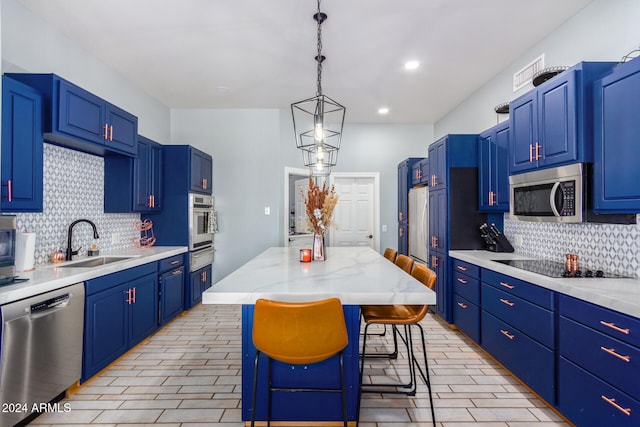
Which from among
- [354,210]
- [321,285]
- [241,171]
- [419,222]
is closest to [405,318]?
[321,285]

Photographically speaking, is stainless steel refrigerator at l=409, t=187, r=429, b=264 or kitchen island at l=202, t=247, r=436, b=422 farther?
stainless steel refrigerator at l=409, t=187, r=429, b=264

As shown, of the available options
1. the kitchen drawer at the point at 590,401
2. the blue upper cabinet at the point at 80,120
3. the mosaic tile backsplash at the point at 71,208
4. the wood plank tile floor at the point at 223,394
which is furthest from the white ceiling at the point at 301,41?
the wood plank tile floor at the point at 223,394

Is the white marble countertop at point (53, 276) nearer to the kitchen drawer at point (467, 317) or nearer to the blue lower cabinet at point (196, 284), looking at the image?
the blue lower cabinet at point (196, 284)

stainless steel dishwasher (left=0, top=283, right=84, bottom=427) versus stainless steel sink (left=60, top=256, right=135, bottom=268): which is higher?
stainless steel sink (left=60, top=256, right=135, bottom=268)

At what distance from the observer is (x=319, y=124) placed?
94.9 inches

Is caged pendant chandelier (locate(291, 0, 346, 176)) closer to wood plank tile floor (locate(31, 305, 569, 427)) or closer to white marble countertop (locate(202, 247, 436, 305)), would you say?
A: white marble countertop (locate(202, 247, 436, 305))

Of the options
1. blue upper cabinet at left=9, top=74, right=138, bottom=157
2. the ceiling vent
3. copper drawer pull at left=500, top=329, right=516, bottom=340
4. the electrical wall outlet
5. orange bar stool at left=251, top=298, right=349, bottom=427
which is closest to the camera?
orange bar stool at left=251, top=298, right=349, bottom=427

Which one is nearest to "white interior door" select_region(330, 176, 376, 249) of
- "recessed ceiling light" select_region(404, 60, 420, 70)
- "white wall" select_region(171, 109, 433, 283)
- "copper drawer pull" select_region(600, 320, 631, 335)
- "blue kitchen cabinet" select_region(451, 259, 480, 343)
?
"white wall" select_region(171, 109, 433, 283)

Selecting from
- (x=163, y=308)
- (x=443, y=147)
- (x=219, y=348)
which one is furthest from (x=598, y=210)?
(x=163, y=308)

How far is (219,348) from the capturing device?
318 centimetres

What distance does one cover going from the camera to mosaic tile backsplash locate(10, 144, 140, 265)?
2.69 metres

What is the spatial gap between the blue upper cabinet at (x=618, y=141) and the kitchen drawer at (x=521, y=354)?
1.00 metres

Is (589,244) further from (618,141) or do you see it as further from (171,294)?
(171,294)

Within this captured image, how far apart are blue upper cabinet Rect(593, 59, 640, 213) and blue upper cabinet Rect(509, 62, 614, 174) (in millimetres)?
70
